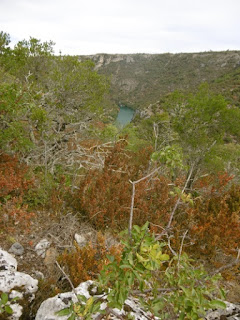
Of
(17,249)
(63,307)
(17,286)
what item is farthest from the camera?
(17,249)

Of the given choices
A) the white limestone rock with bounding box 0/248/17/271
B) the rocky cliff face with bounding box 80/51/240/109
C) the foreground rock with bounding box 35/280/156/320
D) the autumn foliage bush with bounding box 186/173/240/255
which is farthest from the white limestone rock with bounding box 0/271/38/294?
the rocky cliff face with bounding box 80/51/240/109

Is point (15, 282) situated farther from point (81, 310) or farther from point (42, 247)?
point (81, 310)

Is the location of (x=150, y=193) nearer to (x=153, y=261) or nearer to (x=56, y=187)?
(x=56, y=187)

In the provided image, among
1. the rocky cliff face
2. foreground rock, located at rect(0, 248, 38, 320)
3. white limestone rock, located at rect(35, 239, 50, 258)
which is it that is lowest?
white limestone rock, located at rect(35, 239, 50, 258)

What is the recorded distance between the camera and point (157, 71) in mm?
71688

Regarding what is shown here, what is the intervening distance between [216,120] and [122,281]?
6.58 metres

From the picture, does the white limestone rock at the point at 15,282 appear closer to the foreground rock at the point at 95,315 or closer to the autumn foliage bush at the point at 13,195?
the foreground rock at the point at 95,315

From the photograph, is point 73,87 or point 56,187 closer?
point 56,187

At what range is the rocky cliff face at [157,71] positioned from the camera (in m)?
50.5

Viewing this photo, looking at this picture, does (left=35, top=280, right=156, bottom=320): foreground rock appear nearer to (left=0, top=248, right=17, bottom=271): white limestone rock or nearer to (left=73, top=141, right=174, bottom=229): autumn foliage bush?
(left=0, top=248, right=17, bottom=271): white limestone rock

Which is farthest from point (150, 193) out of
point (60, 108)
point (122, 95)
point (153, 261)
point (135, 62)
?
point (135, 62)

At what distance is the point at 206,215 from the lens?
13.1 feet

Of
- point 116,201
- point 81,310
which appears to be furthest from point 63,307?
point 116,201

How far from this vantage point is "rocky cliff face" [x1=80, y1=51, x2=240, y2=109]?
50.5m
